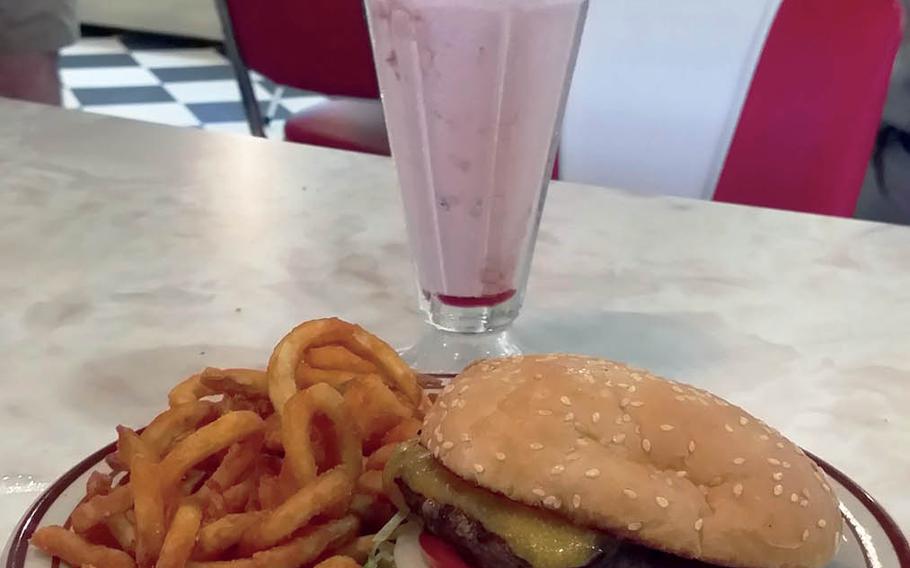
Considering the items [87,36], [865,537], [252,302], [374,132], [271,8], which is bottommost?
[87,36]

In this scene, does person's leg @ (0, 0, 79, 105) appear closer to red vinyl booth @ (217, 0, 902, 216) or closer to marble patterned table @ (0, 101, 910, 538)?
marble patterned table @ (0, 101, 910, 538)

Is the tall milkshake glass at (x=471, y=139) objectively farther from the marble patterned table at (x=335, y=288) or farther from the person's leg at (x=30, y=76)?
the person's leg at (x=30, y=76)

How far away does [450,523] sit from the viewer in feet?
2.00

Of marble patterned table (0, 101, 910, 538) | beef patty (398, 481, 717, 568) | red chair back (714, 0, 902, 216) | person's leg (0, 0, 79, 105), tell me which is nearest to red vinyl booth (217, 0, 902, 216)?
red chair back (714, 0, 902, 216)

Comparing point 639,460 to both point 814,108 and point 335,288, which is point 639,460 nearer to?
point 335,288

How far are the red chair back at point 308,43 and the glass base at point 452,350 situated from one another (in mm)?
1499

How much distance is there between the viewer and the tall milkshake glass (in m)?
0.82

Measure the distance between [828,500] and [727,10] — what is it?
1.19 meters

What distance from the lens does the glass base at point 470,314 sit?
0.95 m

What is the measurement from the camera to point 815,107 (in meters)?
1.64

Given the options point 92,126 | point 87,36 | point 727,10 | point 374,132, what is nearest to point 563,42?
point 727,10

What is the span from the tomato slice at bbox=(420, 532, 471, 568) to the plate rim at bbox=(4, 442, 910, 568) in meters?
0.23

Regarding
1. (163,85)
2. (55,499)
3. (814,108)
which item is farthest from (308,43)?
(163,85)

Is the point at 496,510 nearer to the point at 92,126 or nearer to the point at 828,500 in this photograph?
the point at 828,500
